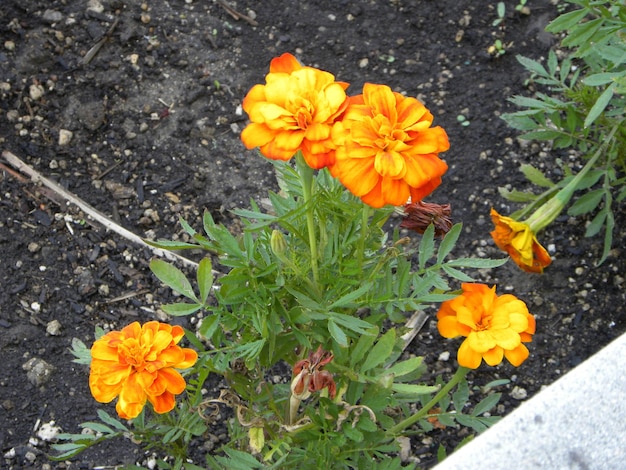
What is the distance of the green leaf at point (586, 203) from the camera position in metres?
1.92

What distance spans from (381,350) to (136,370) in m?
0.36

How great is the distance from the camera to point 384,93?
40.1 inches

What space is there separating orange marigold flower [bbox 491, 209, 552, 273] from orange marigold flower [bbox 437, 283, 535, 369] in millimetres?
320

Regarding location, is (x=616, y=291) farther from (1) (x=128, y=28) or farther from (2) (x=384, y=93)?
(1) (x=128, y=28)

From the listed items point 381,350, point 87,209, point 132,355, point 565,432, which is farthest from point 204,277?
point 87,209

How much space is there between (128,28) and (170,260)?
0.76 m

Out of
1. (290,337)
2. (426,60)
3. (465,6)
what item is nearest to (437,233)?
(290,337)

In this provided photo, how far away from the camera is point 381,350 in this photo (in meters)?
1.20

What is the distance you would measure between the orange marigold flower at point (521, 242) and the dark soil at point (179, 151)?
0.41m

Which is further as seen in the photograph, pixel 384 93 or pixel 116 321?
pixel 116 321

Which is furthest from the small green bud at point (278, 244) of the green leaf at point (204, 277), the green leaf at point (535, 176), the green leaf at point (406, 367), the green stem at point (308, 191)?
the green leaf at point (535, 176)

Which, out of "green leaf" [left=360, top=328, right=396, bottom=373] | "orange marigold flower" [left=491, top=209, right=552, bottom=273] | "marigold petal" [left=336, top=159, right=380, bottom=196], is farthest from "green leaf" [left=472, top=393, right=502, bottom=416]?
"marigold petal" [left=336, top=159, right=380, bottom=196]

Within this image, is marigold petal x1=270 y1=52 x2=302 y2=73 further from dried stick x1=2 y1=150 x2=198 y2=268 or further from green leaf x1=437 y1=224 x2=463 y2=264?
dried stick x1=2 y1=150 x2=198 y2=268

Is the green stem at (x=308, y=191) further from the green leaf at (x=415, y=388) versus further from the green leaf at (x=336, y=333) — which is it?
the green leaf at (x=415, y=388)
